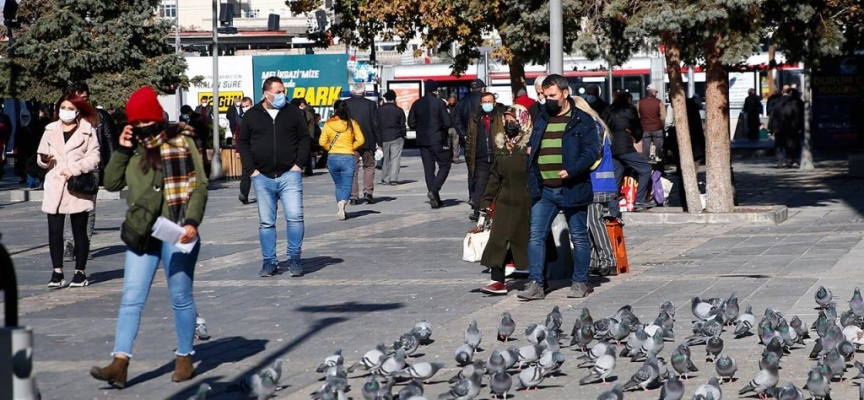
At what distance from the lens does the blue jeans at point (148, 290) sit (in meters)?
7.72

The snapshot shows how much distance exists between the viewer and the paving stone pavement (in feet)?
26.9

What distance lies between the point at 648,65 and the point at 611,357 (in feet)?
133

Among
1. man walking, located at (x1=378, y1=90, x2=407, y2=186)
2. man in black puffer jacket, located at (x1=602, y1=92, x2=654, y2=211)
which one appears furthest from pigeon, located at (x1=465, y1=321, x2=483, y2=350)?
man walking, located at (x1=378, y1=90, x2=407, y2=186)

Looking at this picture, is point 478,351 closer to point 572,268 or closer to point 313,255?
point 572,268

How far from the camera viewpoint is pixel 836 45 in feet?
55.8

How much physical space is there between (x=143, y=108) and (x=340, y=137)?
1142 cm

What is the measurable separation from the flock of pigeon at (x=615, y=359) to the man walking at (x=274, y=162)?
4.00 m

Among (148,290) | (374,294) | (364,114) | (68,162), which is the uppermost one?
(364,114)

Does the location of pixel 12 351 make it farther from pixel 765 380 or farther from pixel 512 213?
pixel 512 213

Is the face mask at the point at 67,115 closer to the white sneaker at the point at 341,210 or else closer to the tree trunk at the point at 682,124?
the white sneaker at the point at 341,210

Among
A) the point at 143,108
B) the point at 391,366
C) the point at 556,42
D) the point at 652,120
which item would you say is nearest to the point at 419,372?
the point at 391,366

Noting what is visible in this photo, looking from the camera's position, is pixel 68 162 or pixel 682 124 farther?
pixel 682 124

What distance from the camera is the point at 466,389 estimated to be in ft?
22.5

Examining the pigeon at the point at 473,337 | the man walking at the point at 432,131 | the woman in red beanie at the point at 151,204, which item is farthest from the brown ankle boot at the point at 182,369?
the man walking at the point at 432,131
